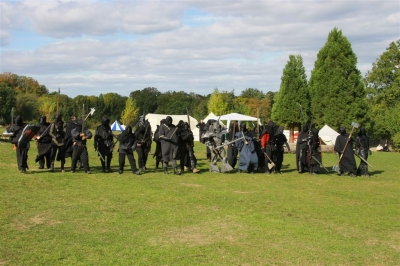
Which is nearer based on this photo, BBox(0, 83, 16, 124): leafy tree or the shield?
the shield

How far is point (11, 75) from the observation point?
99438 millimetres

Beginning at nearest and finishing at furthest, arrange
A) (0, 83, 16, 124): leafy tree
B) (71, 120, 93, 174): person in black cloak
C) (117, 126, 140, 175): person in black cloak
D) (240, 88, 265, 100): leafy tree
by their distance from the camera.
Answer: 1. (71, 120, 93, 174): person in black cloak
2. (117, 126, 140, 175): person in black cloak
3. (0, 83, 16, 124): leafy tree
4. (240, 88, 265, 100): leafy tree

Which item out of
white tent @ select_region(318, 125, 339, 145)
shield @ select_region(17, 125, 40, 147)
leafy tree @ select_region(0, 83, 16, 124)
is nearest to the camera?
shield @ select_region(17, 125, 40, 147)

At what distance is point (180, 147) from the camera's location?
55.7 feet

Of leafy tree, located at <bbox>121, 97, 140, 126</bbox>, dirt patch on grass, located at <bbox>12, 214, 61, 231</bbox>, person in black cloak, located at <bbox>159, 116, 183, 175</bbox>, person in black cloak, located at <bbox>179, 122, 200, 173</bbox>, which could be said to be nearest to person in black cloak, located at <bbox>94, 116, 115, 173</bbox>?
person in black cloak, located at <bbox>159, 116, 183, 175</bbox>

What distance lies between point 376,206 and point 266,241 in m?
4.56

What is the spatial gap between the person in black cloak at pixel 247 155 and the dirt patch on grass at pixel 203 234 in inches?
331

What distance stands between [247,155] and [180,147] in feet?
8.02

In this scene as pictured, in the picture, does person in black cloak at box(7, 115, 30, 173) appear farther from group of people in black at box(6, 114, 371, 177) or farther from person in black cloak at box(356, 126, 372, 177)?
person in black cloak at box(356, 126, 372, 177)

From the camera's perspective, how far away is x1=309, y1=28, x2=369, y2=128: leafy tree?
126ft

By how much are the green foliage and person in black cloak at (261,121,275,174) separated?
23258mm

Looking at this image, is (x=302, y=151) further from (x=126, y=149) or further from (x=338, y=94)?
(x=338, y=94)

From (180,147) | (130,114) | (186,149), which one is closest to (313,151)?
(186,149)

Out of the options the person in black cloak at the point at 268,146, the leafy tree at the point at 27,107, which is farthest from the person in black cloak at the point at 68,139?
the leafy tree at the point at 27,107
